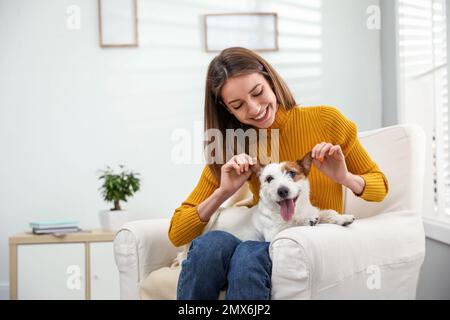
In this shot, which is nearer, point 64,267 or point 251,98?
point 251,98

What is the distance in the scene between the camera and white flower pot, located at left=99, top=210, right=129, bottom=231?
2.97 metres

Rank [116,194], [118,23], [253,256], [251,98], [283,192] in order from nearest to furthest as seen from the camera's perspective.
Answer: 1. [253,256]
2. [283,192]
3. [251,98]
4. [116,194]
5. [118,23]

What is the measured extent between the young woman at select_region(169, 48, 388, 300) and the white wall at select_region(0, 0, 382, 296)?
1548mm

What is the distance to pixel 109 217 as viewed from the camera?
2971mm

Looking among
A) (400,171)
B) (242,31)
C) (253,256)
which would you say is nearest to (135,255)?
(253,256)

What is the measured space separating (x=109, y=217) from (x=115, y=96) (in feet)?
2.47

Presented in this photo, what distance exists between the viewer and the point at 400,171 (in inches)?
70.8

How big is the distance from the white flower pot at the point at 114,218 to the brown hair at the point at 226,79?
1.43m

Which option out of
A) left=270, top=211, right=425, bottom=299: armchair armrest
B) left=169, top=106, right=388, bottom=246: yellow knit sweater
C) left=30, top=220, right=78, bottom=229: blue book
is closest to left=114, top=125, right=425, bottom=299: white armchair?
left=270, top=211, right=425, bottom=299: armchair armrest

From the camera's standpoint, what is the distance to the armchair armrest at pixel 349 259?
4.15 feet

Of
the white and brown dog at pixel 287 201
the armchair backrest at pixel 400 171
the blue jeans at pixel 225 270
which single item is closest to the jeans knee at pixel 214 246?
the blue jeans at pixel 225 270

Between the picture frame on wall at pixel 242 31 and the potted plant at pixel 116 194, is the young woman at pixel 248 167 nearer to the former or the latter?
the potted plant at pixel 116 194

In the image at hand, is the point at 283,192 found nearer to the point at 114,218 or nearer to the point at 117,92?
the point at 114,218

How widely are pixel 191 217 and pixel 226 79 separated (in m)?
0.43
